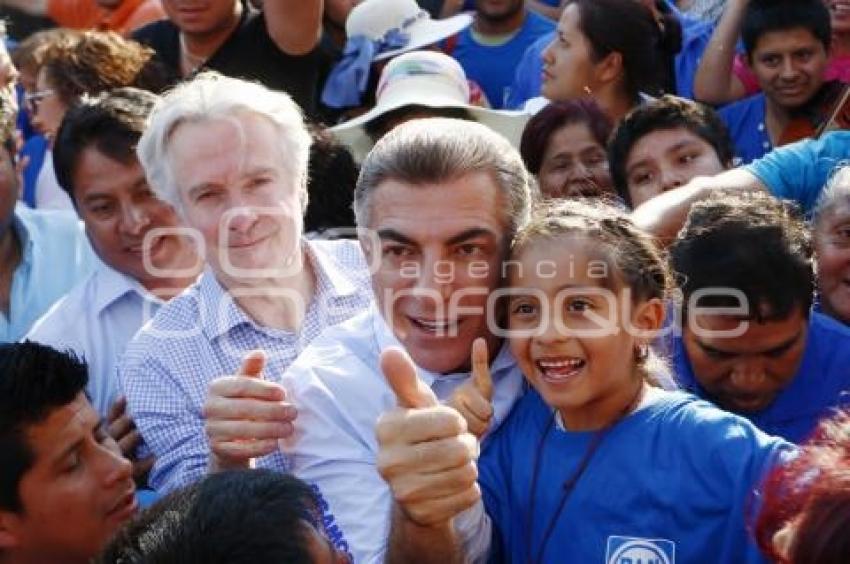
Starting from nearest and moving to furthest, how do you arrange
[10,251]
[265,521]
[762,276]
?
[265,521], [762,276], [10,251]

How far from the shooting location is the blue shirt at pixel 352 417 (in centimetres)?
233

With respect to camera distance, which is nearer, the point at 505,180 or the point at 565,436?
the point at 565,436

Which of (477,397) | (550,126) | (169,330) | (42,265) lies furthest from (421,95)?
(477,397)

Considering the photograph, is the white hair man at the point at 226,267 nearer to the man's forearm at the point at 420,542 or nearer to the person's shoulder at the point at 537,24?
the man's forearm at the point at 420,542

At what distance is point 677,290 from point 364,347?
1.89ft

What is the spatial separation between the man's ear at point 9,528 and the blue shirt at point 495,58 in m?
3.21

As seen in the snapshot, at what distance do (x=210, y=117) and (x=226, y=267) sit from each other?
0.31 m

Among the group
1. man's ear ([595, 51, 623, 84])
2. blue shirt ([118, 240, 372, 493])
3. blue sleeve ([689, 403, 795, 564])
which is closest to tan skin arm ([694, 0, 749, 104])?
man's ear ([595, 51, 623, 84])

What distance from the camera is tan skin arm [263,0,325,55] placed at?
169 inches

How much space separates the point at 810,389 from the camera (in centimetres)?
266

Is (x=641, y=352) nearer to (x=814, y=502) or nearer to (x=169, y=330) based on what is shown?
(x=814, y=502)

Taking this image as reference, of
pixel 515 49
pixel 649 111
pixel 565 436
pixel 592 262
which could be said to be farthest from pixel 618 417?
pixel 515 49

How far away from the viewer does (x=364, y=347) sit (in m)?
2.50

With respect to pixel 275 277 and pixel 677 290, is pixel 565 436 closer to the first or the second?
pixel 677 290
